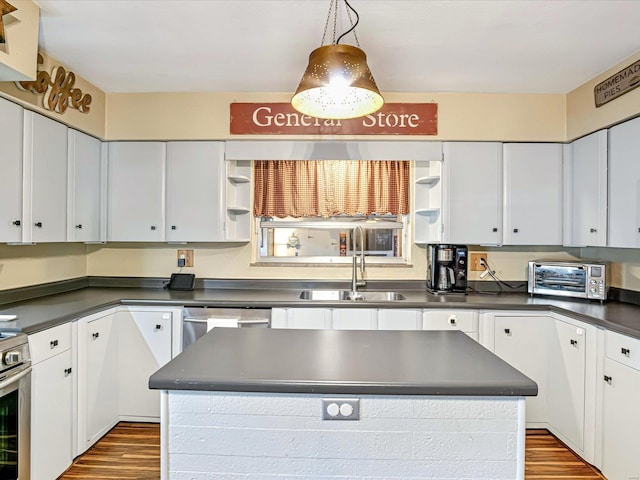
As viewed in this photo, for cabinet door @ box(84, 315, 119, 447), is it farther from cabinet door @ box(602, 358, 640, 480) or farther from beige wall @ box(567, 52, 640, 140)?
beige wall @ box(567, 52, 640, 140)

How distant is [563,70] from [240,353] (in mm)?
2858

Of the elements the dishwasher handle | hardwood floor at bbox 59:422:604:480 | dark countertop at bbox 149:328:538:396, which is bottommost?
hardwood floor at bbox 59:422:604:480

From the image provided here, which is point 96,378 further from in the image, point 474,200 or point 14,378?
point 474,200

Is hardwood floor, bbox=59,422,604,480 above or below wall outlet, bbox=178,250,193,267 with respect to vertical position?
below

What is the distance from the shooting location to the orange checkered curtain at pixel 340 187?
341 centimetres

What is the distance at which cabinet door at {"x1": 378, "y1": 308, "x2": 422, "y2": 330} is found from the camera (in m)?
2.77

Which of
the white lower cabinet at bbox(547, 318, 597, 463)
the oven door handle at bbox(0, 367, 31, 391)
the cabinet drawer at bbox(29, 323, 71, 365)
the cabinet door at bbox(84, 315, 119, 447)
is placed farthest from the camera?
the cabinet door at bbox(84, 315, 119, 447)

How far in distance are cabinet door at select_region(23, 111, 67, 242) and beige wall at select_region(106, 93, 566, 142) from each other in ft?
2.03

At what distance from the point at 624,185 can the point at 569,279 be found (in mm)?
751

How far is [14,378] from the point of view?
1.78 m

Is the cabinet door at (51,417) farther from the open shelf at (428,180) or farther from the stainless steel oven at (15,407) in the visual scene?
the open shelf at (428,180)

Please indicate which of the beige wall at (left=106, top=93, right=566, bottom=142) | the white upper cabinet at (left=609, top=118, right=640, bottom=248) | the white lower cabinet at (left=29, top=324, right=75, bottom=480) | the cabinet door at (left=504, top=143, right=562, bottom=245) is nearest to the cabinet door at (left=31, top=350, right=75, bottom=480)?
the white lower cabinet at (left=29, top=324, right=75, bottom=480)

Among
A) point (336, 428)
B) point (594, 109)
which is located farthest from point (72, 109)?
point (594, 109)

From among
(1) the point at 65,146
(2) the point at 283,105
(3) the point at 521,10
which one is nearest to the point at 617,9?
(3) the point at 521,10
